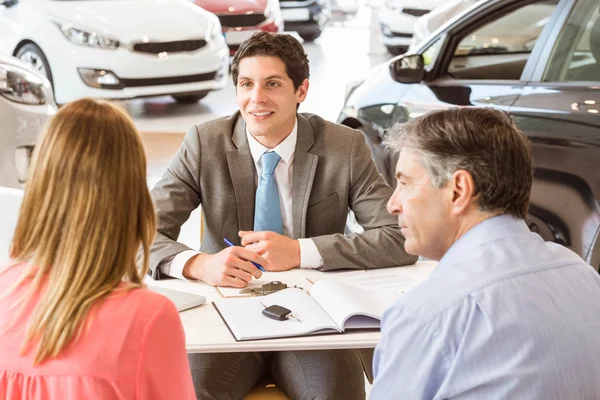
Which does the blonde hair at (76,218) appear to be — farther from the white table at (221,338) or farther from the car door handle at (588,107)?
the car door handle at (588,107)

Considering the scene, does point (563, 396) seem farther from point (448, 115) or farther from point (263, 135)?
point (263, 135)

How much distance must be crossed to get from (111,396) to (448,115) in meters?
0.79

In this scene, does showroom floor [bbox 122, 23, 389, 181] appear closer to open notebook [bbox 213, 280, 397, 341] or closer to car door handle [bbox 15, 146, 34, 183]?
car door handle [bbox 15, 146, 34, 183]

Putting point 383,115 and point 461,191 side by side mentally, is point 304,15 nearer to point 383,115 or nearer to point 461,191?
point 383,115

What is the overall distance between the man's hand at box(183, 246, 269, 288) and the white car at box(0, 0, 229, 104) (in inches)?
216

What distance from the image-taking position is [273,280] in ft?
8.72

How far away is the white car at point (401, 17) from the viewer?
11.5 metres

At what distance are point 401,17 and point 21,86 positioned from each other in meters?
7.42

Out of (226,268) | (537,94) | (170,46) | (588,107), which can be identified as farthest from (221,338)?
(170,46)

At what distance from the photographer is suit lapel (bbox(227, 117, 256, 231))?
3.05 m

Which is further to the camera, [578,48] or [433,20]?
[433,20]

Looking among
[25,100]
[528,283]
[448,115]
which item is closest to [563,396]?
[528,283]

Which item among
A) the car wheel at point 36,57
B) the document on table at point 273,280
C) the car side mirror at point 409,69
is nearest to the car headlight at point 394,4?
the car wheel at point 36,57

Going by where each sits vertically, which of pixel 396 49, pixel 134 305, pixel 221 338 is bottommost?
pixel 396 49
